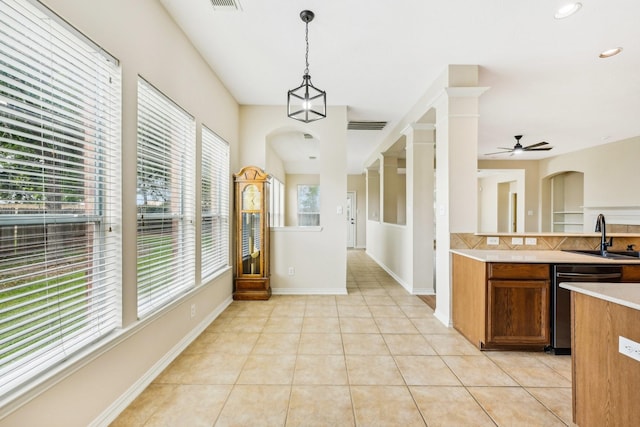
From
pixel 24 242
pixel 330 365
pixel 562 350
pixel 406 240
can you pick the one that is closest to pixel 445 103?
pixel 406 240

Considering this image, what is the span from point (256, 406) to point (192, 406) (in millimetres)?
409

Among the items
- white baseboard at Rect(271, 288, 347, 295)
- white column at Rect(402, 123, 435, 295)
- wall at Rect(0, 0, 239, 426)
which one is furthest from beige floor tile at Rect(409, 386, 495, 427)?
white column at Rect(402, 123, 435, 295)

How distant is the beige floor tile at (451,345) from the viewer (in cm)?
243

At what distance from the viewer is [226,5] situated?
2.16 m

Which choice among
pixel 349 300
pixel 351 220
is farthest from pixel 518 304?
pixel 351 220

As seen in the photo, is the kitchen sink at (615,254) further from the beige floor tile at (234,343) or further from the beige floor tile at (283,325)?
the beige floor tile at (234,343)

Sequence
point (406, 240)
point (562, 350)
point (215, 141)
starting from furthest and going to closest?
point (406, 240)
point (215, 141)
point (562, 350)

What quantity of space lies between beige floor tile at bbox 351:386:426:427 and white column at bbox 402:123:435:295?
2451mm

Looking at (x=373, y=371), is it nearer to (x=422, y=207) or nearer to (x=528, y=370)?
(x=528, y=370)

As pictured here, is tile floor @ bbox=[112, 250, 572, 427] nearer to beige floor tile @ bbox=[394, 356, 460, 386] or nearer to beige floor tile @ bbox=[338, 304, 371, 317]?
beige floor tile @ bbox=[394, 356, 460, 386]

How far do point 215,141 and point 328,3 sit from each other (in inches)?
77.6

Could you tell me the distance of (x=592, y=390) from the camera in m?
1.40

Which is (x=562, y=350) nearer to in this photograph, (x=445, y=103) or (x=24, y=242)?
(x=445, y=103)

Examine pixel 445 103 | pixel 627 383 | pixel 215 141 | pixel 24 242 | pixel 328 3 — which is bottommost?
pixel 627 383
